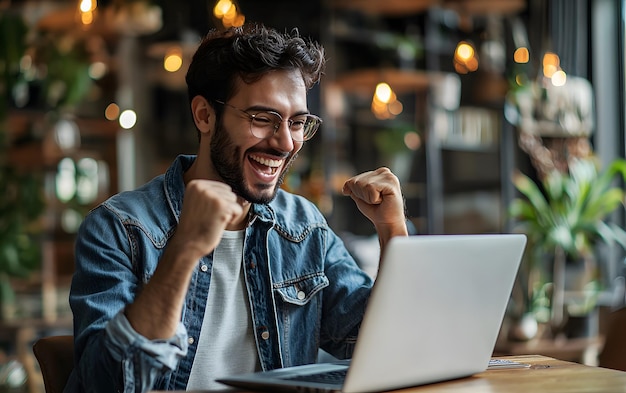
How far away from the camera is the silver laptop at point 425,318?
50.7 inches

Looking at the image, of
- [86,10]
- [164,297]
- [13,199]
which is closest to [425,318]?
[164,297]

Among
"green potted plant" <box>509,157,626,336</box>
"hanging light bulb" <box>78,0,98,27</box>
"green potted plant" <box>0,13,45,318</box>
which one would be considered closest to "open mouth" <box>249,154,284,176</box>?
→ "hanging light bulb" <box>78,0,98,27</box>

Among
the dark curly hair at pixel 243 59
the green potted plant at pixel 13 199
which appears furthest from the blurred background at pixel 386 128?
the dark curly hair at pixel 243 59

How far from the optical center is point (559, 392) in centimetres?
132

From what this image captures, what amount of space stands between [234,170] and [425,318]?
659 millimetres

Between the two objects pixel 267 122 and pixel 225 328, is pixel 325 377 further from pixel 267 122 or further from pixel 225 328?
pixel 267 122

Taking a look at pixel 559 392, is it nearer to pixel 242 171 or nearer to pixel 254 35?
pixel 242 171

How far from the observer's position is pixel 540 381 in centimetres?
142

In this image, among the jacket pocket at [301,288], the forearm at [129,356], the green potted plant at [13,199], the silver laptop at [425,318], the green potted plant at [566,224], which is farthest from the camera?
the green potted plant at [566,224]

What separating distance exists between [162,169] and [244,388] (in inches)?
203

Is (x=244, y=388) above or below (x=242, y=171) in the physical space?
below

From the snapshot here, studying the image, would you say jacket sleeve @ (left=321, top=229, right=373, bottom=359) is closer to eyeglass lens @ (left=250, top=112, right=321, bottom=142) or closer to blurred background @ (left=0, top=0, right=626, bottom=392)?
eyeglass lens @ (left=250, top=112, right=321, bottom=142)

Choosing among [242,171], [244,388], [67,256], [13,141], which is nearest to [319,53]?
[242,171]

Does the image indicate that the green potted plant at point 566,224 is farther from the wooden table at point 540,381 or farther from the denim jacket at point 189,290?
the wooden table at point 540,381
